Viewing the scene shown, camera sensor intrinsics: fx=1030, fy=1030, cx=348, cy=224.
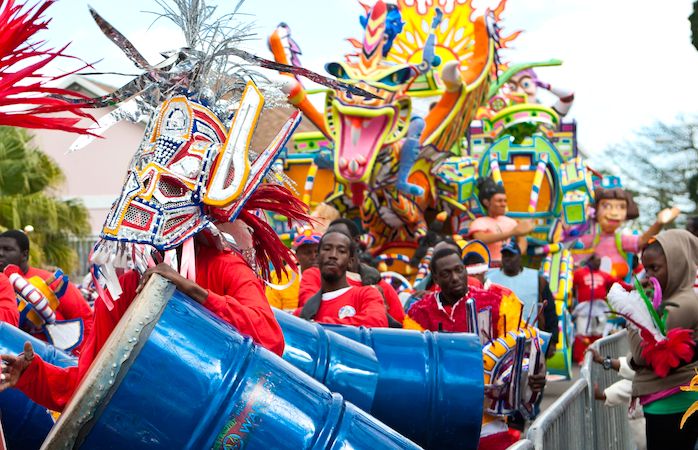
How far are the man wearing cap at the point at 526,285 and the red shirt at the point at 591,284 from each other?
355 cm

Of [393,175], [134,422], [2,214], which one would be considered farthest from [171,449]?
[2,214]

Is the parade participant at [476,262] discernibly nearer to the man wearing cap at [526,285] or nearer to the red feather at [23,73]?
the man wearing cap at [526,285]

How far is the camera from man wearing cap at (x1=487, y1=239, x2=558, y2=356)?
6.98 meters

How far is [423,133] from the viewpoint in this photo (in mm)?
12695

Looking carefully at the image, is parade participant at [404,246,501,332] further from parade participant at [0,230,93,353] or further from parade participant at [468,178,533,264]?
parade participant at [468,178,533,264]

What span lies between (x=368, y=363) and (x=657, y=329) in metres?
1.55

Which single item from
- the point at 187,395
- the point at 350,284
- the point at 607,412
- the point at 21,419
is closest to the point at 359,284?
the point at 350,284

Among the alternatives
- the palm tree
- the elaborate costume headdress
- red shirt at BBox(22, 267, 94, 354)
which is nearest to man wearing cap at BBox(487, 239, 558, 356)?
red shirt at BBox(22, 267, 94, 354)

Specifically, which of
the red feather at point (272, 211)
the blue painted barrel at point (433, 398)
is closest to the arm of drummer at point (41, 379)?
the red feather at point (272, 211)

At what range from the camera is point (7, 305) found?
441cm

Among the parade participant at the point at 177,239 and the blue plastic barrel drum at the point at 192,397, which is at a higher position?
the parade participant at the point at 177,239

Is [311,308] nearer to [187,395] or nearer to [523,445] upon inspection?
[523,445]

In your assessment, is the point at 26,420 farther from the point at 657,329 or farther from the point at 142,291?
the point at 657,329

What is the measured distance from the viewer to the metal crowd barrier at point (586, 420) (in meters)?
3.65
